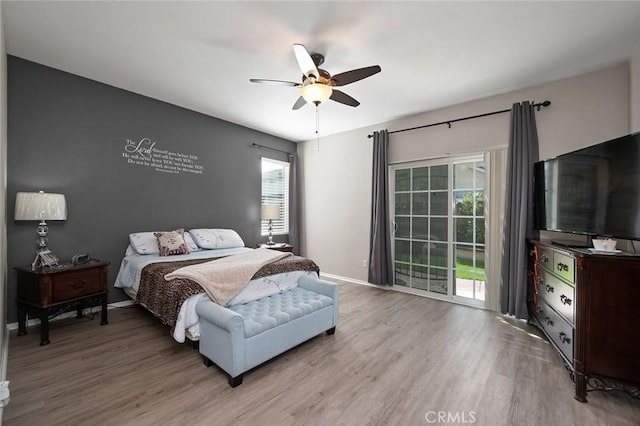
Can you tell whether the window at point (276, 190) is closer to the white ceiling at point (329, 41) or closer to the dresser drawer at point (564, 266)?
the white ceiling at point (329, 41)

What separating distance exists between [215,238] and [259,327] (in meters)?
2.29

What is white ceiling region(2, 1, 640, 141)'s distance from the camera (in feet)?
6.69

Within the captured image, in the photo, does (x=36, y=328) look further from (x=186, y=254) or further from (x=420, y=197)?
(x=420, y=197)

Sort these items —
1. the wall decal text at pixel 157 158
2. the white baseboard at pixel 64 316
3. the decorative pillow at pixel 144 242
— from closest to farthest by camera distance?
the white baseboard at pixel 64 316 → the decorative pillow at pixel 144 242 → the wall decal text at pixel 157 158

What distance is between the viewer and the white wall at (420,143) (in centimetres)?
282

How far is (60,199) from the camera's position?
271 cm

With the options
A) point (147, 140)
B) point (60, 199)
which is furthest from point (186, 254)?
point (147, 140)

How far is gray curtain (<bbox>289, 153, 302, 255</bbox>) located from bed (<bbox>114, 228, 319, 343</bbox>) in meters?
1.55

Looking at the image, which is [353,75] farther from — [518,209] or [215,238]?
[215,238]

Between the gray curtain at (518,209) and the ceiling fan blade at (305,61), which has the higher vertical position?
the ceiling fan blade at (305,61)

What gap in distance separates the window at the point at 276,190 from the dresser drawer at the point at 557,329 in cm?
419

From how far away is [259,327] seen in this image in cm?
205

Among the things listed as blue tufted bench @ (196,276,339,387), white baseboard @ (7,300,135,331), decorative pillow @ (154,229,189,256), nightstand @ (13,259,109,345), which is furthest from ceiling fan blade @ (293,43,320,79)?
white baseboard @ (7,300,135,331)

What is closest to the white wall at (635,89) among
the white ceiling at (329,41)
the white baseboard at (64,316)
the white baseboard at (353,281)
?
the white ceiling at (329,41)
